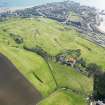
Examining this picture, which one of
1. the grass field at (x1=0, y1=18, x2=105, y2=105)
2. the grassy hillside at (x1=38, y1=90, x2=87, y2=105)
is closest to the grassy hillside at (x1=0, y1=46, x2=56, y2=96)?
the grass field at (x1=0, y1=18, x2=105, y2=105)

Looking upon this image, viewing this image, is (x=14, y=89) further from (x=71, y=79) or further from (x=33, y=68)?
(x=71, y=79)

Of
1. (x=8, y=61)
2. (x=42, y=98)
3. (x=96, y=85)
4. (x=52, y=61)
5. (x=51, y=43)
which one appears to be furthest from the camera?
(x=51, y=43)

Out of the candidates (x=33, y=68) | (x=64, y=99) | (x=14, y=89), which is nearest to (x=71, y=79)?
(x=33, y=68)

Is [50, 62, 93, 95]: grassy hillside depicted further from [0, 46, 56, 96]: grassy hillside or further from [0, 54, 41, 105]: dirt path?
[0, 54, 41, 105]: dirt path

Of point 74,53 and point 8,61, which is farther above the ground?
point 8,61

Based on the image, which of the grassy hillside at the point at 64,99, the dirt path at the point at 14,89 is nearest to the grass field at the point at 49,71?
the grassy hillside at the point at 64,99

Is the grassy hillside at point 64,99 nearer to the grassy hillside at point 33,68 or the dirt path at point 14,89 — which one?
the dirt path at point 14,89

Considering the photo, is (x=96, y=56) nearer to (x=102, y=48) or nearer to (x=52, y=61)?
(x=102, y=48)

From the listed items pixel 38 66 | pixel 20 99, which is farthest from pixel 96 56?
pixel 20 99

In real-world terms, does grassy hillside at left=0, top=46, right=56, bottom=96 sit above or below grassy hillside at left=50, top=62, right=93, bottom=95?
above
